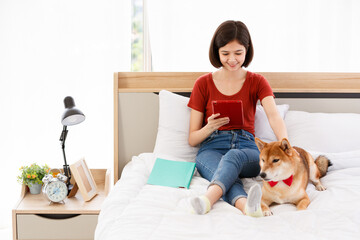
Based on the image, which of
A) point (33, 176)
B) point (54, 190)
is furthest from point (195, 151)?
point (33, 176)

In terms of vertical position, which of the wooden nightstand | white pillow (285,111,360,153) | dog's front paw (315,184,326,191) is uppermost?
white pillow (285,111,360,153)

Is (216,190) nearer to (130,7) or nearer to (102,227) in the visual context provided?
(102,227)

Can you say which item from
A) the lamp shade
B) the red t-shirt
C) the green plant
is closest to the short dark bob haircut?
the red t-shirt

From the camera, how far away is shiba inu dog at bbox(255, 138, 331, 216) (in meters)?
1.24

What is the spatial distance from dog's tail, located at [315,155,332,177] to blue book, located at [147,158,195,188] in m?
0.55

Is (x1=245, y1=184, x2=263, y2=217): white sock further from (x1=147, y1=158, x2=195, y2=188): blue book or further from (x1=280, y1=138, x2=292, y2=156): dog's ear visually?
(x1=147, y1=158, x2=195, y2=188): blue book

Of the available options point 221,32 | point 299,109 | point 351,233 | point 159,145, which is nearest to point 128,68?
point 159,145

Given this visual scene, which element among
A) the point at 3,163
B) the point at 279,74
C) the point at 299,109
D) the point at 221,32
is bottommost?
the point at 3,163

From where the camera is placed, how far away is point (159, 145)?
6.38 ft

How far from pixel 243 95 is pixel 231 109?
179 mm

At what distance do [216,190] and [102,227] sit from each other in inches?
16.6

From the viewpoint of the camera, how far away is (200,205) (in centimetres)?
120

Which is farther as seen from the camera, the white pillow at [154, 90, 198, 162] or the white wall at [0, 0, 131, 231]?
the white wall at [0, 0, 131, 231]

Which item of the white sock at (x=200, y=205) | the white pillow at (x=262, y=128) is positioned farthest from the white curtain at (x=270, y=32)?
the white sock at (x=200, y=205)
